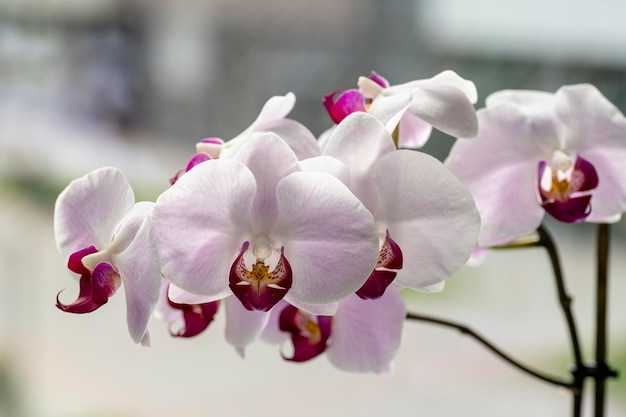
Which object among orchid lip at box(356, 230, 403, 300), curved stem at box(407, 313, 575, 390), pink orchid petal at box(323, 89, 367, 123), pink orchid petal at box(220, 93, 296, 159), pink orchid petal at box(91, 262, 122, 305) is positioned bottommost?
curved stem at box(407, 313, 575, 390)

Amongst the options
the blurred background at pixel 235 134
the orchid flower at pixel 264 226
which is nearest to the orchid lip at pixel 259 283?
the orchid flower at pixel 264 226

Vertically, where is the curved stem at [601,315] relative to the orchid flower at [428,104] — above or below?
below

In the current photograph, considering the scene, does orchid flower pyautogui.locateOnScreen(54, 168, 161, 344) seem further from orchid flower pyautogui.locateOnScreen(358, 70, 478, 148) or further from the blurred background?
the blurred background

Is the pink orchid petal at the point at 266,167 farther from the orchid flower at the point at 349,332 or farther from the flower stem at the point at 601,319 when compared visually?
the flower stem at the point at 601,319

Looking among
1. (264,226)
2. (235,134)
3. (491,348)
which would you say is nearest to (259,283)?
(264,226)

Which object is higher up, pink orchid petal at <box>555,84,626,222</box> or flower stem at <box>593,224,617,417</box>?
pink orchid petal at <box>555,84,626,222</box>

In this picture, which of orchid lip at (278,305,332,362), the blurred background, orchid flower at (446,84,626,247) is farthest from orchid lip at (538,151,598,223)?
the blurred background
